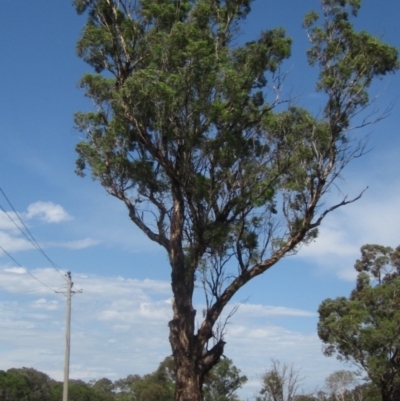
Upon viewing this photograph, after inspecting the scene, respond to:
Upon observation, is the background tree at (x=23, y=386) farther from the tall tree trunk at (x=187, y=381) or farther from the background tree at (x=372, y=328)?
the tall tree trunk at (x=187, y=381)

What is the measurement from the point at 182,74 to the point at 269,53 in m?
2.64

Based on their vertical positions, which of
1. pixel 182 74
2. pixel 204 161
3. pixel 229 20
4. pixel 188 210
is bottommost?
pixel 188 210

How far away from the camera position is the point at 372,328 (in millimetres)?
36281

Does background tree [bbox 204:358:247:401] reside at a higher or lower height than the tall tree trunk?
higher

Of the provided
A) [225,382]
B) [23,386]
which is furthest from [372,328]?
[23,386]

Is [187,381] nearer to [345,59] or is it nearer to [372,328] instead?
[345,59]

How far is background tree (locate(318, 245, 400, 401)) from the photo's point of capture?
118 feet

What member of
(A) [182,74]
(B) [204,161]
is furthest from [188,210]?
(A) [182,74]

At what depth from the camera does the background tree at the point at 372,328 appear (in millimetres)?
35844

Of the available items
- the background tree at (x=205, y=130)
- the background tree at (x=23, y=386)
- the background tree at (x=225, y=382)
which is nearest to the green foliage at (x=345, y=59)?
the background tree at (x=205, y=130)

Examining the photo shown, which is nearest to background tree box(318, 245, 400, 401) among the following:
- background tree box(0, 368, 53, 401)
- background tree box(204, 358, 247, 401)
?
background tree box(204, 358, 247, 401)

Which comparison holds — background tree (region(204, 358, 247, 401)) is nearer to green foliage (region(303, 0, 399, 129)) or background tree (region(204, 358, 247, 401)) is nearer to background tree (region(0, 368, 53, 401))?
background tree (region(0, 368, 53, 401))

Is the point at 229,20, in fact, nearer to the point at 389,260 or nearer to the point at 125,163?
the point at 125,163

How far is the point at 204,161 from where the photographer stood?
641 inches
